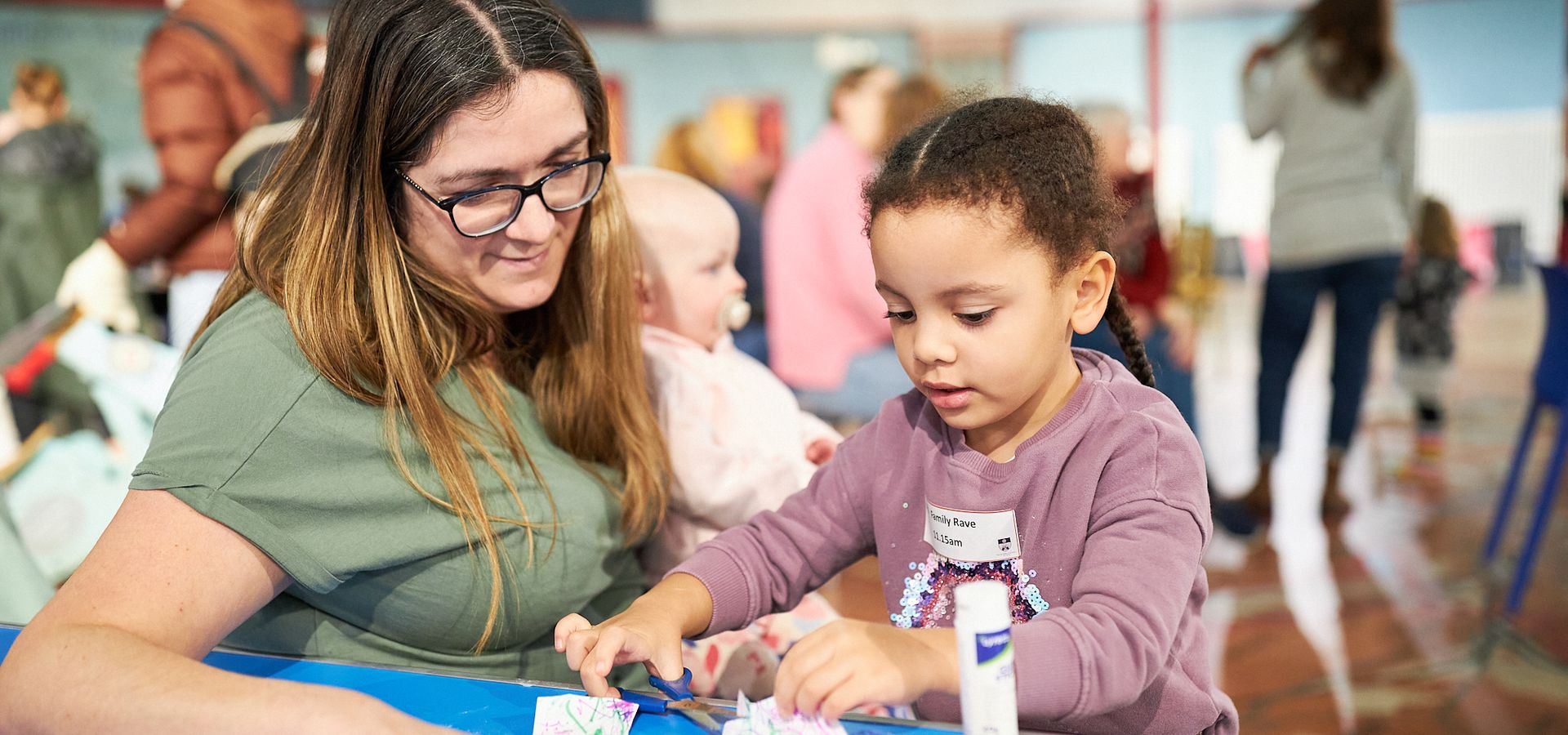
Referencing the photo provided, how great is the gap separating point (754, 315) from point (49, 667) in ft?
10.6

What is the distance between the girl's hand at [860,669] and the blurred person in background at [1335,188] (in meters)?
3.64

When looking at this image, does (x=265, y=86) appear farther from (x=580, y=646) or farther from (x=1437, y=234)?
(x=1437, y=234)

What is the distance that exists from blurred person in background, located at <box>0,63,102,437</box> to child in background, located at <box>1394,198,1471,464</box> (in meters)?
5.73

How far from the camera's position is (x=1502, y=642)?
2979 millimetres

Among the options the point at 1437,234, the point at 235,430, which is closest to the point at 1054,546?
the point at 235,430

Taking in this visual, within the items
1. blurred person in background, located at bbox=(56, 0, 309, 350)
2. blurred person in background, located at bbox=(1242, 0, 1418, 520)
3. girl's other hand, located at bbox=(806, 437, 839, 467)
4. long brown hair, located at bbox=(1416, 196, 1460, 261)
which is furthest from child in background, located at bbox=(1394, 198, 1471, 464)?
A: blurred person in background, located at bbox=(56, 0, 309, 350)

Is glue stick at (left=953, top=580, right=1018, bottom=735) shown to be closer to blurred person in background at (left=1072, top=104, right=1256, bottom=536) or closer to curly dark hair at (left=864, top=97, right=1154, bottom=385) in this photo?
curly dark hair at (left=864, top=97, right=1154, bottom=385)

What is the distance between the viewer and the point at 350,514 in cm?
120

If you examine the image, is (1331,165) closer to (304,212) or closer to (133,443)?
(304,212)

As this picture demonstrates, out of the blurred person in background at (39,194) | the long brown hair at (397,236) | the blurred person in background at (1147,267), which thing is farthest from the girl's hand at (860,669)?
the blurred person in background at (39,194)

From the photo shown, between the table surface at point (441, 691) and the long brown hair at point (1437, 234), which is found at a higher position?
the table surface at point (441, 691)

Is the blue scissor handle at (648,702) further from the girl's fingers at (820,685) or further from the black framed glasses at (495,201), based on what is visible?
the black framed glasses at (495,201)

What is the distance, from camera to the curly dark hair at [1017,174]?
1.05 m

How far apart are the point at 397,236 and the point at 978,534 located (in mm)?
732
